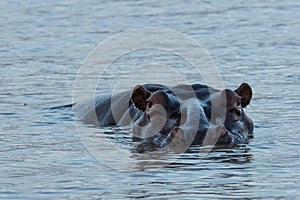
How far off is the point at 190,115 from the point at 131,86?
366 centimetres

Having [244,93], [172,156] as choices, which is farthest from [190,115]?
[244,93]

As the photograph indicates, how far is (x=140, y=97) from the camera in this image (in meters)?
9.80

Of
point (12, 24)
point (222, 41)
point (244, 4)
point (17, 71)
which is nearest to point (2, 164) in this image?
point (17, 71)

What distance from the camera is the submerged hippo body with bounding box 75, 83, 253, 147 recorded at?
29.4ft

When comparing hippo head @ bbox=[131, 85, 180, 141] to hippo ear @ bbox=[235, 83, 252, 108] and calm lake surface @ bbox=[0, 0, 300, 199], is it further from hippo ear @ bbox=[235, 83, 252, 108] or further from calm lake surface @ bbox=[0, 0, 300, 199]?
hippo ear @ bbox=[235, 83, 252, 108]

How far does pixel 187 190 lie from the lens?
747 centimetres

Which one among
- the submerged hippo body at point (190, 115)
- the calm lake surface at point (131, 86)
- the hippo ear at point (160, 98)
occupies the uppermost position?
the hippo ear at point (160, 98)

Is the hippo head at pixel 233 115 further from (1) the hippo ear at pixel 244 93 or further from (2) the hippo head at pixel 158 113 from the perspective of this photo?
(2) the hippo head at pixel 158 113

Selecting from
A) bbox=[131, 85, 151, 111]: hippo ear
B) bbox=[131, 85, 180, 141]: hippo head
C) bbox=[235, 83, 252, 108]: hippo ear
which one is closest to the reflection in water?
bbox=[131, 85, 180, 141]: hippo head

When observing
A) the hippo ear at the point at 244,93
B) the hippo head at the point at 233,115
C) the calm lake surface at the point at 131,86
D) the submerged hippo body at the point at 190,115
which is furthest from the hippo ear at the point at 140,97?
the hippo ear at the point at 244,93

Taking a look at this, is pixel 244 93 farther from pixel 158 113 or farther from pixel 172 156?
pixel 172 156

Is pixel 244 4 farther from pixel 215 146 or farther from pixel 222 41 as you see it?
pixel 215 146

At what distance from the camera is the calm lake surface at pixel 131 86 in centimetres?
767

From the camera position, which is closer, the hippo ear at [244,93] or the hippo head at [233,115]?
the hippo head at [233,115]
